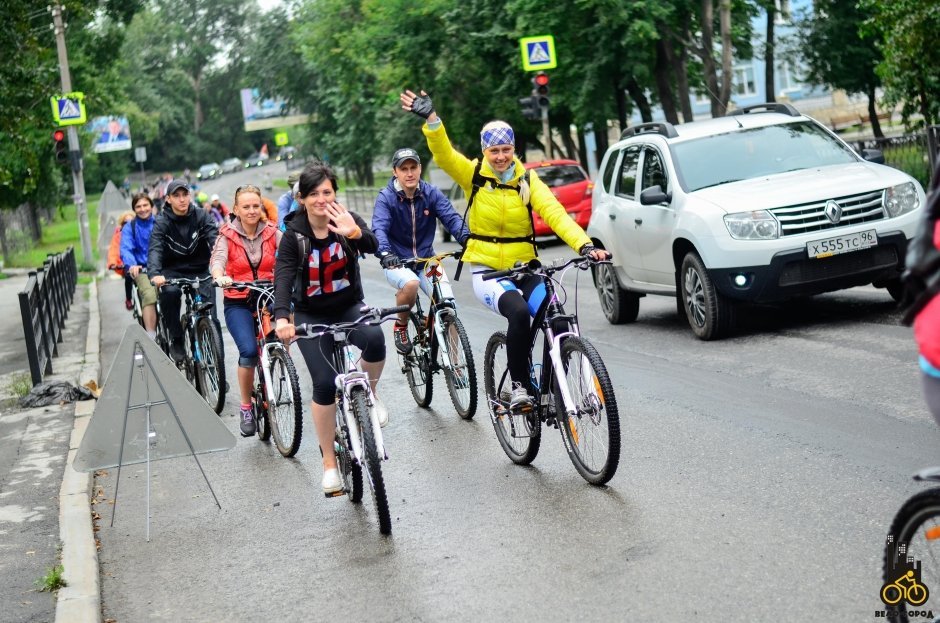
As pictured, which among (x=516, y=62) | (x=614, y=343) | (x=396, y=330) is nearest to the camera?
(x=396, y=330)

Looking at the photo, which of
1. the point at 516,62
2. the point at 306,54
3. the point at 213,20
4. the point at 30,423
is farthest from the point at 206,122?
the point at 30,423

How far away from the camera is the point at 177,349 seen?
12.1m

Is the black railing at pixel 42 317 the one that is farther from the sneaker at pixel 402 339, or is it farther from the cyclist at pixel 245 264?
the sneaker at pixel 402 339

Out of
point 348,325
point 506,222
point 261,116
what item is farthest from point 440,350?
point 261,116

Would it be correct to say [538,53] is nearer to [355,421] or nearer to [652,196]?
[652,196]

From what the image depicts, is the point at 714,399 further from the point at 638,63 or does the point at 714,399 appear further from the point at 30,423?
the point at 638,63

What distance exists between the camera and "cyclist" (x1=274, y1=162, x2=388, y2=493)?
6969mm

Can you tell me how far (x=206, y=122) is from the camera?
140 metres

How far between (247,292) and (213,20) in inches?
5005

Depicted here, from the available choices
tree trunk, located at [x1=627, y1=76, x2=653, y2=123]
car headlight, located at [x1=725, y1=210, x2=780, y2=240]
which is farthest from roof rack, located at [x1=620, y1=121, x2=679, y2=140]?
tree trunk, located at [x1=627, y1=76, x2=653, y2=123]

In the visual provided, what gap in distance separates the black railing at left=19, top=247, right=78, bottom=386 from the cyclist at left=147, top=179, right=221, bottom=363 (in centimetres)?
188

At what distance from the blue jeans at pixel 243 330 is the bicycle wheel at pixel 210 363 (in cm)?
101

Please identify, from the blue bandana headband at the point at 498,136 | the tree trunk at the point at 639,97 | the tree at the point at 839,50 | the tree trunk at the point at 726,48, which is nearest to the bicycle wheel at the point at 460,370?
the blue bandana headband at the point at 498,136

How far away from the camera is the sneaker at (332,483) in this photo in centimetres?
728
